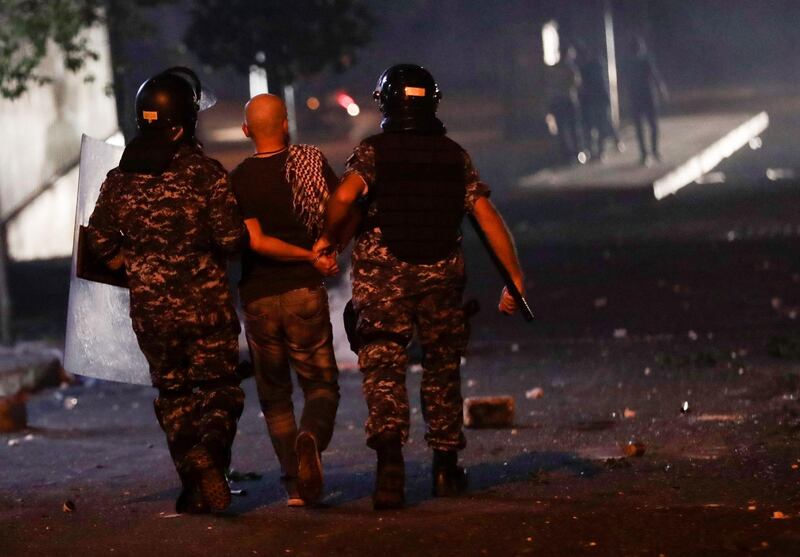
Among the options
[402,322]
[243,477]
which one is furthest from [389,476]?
[243,477]

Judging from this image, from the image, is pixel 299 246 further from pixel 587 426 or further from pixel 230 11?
pixel 230 11

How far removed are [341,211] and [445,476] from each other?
1174 millimetres

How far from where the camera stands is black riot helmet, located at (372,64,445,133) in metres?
5.88

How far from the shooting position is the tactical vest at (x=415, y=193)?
5848 mm

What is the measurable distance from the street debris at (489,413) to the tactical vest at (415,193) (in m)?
2.40

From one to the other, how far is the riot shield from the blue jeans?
25.7 inches

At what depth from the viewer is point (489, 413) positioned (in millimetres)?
8180

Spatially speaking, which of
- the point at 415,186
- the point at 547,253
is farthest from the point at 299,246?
the point at 547,253

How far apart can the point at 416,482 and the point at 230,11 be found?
10.0 meters

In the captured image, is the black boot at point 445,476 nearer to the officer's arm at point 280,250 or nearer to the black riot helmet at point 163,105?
the officer's arm at point 280,250

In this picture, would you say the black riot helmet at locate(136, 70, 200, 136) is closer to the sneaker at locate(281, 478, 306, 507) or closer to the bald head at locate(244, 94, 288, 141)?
the bald head at locate(244, 94, 288, 141)

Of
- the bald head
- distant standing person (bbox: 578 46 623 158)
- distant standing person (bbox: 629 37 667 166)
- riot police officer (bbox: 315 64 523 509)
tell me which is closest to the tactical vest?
riot police officer (bbox: 315 64 523 509)

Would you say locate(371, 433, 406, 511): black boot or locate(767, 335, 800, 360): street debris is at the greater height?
locate(767, 335, 800, 360): street debris

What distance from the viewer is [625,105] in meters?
44.7
